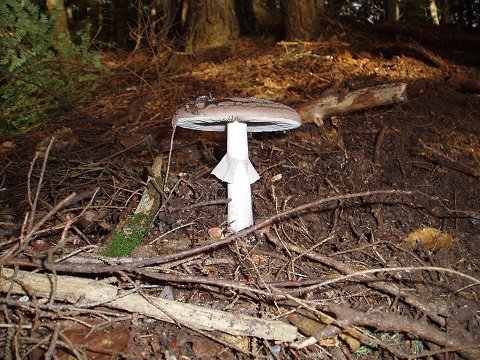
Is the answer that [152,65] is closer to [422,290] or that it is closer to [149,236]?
[149,236]

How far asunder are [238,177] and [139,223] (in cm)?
77

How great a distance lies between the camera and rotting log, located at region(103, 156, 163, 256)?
7.14ft

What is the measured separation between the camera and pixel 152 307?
1.58 m

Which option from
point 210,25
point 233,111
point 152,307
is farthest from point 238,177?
point 210,25

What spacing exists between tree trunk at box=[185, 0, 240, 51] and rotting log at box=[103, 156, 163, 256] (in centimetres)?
448

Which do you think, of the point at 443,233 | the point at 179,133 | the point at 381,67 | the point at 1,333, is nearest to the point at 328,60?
the point at 381,67

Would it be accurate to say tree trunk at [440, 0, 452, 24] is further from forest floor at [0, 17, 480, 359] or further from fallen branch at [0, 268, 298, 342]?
fallen branch at [0, 268, 298, 342]

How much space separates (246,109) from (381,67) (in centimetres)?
357

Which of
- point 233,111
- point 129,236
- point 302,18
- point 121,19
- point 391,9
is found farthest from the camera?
point 121,19

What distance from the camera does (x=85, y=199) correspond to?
2.79 m

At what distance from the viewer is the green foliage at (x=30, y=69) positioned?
149 inches

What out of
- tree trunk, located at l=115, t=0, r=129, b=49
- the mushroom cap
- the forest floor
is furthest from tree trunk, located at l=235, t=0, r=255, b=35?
the mushroom cap

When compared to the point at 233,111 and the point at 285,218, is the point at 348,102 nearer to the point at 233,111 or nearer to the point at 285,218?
the point at 285,218

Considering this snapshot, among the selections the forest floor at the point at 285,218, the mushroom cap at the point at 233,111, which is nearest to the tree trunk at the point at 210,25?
the forest floor at the point at 285,218
